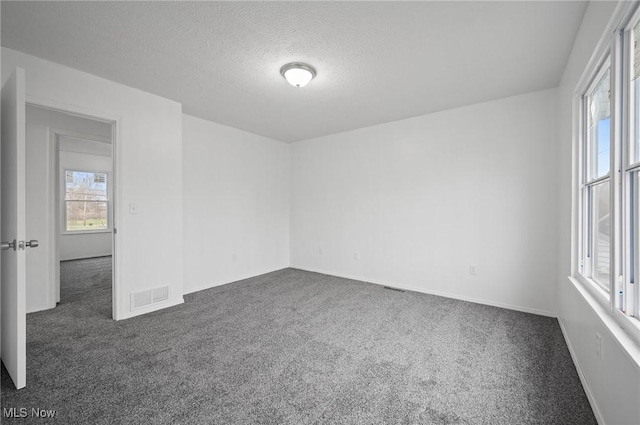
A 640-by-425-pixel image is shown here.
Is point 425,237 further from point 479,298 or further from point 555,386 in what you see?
point 555,386

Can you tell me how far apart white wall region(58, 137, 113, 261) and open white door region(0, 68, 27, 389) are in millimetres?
4755

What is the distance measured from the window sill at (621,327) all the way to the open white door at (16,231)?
126 inches

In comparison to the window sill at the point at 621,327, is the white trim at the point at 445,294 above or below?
below

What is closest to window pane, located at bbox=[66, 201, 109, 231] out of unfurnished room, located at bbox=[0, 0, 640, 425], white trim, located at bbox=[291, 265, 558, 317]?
unfurnished room, located at bbox=[0, 0, 640, 425]

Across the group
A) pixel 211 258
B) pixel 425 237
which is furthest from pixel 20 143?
pixel 425 237

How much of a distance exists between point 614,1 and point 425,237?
291 centimetres

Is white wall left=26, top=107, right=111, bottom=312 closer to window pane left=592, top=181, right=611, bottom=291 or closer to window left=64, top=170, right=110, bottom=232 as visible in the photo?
window left=64, top=170, right=110, bottom=232

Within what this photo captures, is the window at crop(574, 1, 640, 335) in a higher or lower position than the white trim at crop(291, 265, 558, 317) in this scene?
higher

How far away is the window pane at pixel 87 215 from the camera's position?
6.27m

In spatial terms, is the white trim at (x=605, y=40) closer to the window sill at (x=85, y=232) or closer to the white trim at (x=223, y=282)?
the white trim at (x=223, y=282)

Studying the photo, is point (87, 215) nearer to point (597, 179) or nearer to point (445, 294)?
point (445, 294)

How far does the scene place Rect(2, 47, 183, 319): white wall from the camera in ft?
8.71

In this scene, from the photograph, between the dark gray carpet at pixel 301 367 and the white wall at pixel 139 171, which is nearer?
the dark gray carpet at pixel 301 367

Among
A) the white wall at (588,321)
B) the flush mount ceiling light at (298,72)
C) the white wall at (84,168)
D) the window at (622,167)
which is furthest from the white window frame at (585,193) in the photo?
the white wall at (84,168)
